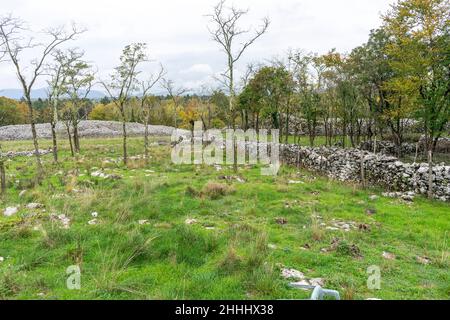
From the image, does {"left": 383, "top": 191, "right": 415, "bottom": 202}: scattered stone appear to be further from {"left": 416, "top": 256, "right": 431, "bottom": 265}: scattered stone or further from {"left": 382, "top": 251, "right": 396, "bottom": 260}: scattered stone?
{"left": 382, "top": 251, "right": 396, "bottom": 260}: scattered stone

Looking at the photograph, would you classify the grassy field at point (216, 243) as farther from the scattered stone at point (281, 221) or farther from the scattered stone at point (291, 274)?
the scattered stone at point (291, 274)

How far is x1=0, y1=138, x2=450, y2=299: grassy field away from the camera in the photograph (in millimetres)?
5695

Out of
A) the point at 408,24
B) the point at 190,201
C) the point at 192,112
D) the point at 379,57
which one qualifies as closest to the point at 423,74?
the point at 408,24

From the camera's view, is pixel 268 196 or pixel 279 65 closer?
pixel 268 196

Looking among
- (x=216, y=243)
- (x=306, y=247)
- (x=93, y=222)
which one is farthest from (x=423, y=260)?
(x=93, y=222)

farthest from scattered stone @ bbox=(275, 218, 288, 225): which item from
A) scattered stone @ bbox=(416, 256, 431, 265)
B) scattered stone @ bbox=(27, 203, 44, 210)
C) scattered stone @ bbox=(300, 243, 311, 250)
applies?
scattered stone @ bbox=(27, 203, 44, 210)

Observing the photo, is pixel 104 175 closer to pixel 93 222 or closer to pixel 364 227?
pixel 93 222

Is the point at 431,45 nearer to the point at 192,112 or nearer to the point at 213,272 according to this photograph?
the point at 213,272

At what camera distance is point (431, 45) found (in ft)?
55.1

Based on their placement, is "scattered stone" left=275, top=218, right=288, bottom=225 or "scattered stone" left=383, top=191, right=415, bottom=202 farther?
→ "scattered stone" left=383, top=191, right=415, bottom=202

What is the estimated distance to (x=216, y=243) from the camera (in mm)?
7648

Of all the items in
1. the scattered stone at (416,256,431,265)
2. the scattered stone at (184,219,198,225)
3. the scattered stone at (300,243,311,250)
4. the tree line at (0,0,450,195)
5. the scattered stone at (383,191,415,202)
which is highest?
the tree line at (0,0,450,195)

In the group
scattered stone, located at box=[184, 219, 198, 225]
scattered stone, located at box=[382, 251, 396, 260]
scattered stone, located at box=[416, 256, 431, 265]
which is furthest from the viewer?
scattered stone, located at box=[184, 219, 198, 225]
